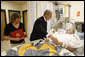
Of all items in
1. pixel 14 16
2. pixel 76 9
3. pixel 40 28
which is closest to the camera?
pixel 14 16

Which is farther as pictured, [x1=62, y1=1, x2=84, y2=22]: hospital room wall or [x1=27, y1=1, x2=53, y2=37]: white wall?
[x1=62, y1=1, x2=84, y2=22]: hospital room wall

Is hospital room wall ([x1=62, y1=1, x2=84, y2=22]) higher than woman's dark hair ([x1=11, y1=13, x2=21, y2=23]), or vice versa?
hospital room wall ([x1=62, y1=1, x2=84, y2=22])

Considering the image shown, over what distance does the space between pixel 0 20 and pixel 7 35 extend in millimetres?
243

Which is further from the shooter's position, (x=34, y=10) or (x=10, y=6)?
(x=34, y=10)

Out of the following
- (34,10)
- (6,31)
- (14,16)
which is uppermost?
(34,10)

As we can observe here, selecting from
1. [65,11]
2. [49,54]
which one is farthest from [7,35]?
[65,11]

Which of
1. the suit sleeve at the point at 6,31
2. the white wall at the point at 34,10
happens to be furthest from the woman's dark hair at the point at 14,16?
the white wall at the point at 34,10

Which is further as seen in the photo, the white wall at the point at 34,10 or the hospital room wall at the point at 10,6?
the white wall at the point at 34,10

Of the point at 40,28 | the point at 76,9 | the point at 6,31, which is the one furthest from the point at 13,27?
the point at 76,9

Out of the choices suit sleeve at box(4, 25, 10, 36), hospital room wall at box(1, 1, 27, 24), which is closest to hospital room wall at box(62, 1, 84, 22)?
hospital room wall at box(1, 1, 27, 24)

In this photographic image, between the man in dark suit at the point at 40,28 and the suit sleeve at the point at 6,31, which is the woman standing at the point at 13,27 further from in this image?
the man in dark suit at the point at 40,28

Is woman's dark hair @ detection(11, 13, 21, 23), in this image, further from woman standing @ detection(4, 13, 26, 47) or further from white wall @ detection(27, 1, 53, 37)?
white wall @ detection(27, 1, 53, 37)

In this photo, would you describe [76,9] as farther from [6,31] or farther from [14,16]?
[6,31]

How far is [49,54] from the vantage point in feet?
3.45
